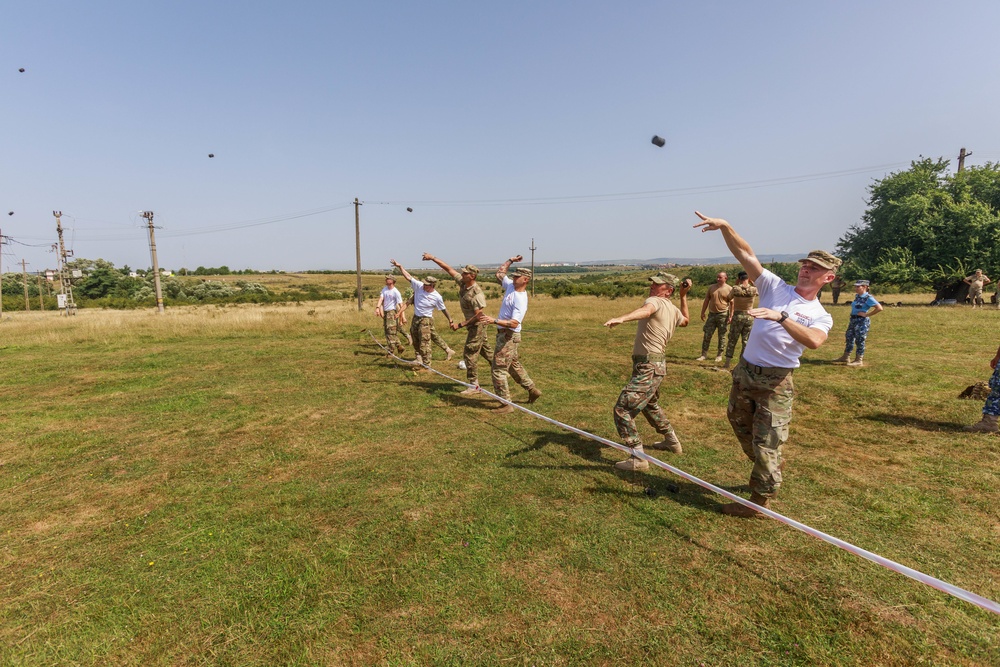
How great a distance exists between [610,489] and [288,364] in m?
10.1

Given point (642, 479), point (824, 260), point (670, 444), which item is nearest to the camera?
point (824, 260)

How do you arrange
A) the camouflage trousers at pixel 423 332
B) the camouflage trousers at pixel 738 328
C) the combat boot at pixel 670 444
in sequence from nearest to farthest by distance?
the combat boot at pixel 670 444, the camouflage trousers at pixel 423 332, the camouflage trousers at pixel 738 328

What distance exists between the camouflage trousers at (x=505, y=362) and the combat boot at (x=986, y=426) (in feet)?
20.9

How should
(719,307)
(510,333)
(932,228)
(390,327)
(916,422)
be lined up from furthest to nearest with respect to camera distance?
(932,228), (390,327), (719,307), (510,333), (916,422)

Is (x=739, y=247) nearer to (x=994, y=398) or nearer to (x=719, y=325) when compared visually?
(x=994, y=398)

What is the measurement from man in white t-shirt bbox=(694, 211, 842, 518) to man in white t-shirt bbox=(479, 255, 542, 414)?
3.24m

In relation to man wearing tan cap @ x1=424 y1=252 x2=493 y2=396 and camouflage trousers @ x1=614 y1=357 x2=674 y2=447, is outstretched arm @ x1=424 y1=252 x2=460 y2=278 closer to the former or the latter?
man wearing tan cap @ x1=424 y1=252 x2=493 y2=396

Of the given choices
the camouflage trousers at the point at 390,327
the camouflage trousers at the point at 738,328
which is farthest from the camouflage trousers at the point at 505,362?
the camouflage trousers at the point at 738,328

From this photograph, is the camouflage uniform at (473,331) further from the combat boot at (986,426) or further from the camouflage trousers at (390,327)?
the combat boot at (986,426)

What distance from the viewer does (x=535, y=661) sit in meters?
2.56

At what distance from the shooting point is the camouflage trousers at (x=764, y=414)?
12.5ft

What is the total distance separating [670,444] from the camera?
219 inches

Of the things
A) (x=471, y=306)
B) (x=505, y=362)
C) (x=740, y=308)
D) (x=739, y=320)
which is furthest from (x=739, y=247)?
(x=739, y=320)

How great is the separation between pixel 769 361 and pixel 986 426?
513 centimetres
